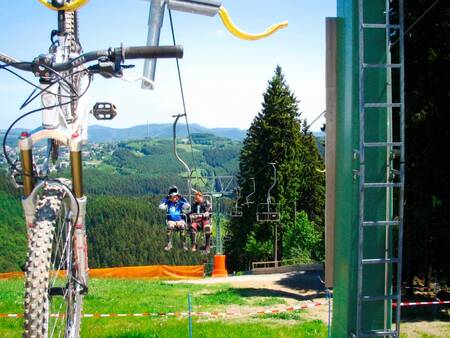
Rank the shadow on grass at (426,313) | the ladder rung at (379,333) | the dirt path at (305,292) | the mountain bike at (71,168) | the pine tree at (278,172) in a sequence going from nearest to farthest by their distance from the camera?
the mountain bike at (71,168), the ladder rung at (379,333), the dirt path at (305,292), the shadow on grass at (426,313), the pine tree at (278,172)

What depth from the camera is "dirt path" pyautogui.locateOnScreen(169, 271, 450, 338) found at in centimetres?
1234

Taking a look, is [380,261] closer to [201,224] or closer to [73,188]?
[73,188]

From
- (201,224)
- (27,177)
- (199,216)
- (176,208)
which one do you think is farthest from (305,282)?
(27,177)

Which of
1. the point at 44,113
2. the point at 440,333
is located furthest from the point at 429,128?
the point at 44,113

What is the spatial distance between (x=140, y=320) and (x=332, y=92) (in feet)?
29.3

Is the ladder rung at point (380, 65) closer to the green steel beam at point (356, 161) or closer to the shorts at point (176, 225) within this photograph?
the green steel beam at point (356, 161)

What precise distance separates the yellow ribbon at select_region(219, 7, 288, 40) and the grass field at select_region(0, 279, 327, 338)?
7.96 metres

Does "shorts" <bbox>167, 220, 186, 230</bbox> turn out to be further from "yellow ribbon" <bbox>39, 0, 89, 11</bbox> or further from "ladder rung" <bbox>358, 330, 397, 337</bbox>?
"yellow ribbon" <bbox>39, 0, 89, 11</bbox>

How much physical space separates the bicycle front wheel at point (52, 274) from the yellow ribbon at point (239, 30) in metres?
2.25

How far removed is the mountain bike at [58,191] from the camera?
4.24 meters

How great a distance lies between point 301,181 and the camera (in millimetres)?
41781

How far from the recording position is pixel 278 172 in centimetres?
3878

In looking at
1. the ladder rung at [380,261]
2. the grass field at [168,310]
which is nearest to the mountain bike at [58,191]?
the ladder rung at [380,261]

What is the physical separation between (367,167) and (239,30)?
2142 millimetres
